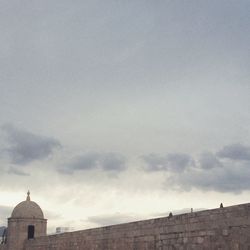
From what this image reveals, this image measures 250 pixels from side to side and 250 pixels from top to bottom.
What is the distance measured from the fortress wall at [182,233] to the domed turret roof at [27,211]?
873 cm

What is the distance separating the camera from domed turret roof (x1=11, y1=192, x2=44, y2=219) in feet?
81.7

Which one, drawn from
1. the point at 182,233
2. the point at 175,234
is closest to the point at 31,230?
the point at 175,234

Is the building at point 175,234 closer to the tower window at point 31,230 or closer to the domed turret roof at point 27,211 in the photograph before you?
the tower window at point 31,230

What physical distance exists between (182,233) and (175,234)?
320mm

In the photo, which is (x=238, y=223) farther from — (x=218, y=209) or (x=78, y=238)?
(x=78, y=238)

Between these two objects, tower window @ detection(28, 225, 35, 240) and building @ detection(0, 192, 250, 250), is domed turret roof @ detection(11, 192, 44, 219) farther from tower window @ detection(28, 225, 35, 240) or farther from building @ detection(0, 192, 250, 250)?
building @ detection(0, 192, 250, 250)

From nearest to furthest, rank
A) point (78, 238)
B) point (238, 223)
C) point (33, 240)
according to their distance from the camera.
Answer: point (238, 223)
point (78, 238)
point (33, 240)

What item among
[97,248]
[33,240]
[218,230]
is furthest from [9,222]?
[218,230]

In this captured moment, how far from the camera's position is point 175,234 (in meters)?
11.8

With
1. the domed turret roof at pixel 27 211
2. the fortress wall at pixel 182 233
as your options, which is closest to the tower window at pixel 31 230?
the domed turret roof at pixel 27 211

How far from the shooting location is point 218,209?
10.4 m

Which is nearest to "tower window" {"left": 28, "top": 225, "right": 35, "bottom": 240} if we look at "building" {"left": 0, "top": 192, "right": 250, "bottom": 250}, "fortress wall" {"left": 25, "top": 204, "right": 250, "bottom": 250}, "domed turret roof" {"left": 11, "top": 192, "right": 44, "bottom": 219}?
"domed turret roof" {"left": 11, "top": 192, "right": 44, "bottom": 219}

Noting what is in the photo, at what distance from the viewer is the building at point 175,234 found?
988 cm

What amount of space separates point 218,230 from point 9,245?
16472mm
